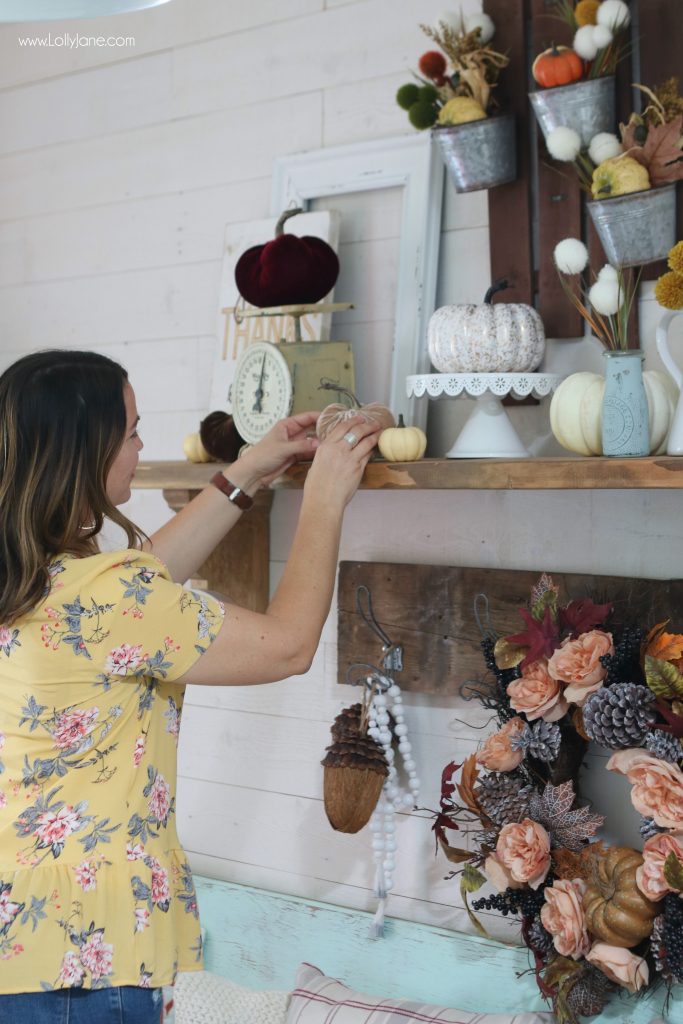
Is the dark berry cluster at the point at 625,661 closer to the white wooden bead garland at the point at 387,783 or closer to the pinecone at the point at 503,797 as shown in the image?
the pinecone at the point at 503,797

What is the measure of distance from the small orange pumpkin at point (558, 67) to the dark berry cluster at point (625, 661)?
2.14ft

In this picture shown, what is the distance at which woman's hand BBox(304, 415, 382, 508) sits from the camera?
133cm

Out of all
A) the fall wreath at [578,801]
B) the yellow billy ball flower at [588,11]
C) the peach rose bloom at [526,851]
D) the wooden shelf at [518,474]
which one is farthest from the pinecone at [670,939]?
the yellow billy ball flower at [588,11]

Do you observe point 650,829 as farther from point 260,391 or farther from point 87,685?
point 260,391

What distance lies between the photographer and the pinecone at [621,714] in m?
1.24

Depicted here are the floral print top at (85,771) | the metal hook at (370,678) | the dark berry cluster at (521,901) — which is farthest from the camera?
the metal hook at (370,678)

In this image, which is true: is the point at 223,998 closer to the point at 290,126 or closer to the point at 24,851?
the point at 24,851

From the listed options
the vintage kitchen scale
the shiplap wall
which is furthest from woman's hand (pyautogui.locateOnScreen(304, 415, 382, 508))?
the shiplap wall

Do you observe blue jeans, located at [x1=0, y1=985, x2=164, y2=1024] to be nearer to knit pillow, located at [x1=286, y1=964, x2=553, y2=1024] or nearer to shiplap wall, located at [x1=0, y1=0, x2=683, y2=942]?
knit pillow, located at [x1=286, y1=964, x2=553, y2=1024]

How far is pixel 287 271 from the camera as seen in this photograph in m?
1.51

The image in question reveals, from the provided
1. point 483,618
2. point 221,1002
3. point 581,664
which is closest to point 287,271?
point 483,618

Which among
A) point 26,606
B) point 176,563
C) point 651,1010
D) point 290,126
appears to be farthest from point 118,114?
point 651,1010

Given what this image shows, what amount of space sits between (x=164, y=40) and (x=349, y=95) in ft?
1.36

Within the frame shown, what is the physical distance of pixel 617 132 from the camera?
1399 millimetres
